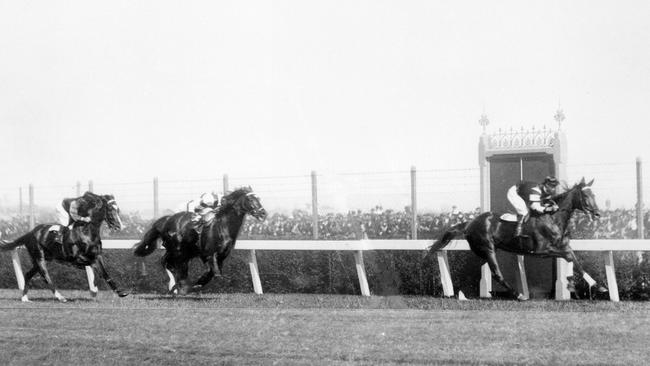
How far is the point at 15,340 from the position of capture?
8820 millimetres

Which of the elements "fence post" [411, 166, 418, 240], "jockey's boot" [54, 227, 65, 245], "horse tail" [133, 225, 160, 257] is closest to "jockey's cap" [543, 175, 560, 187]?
"fence post" [411, 166, 418, 240]

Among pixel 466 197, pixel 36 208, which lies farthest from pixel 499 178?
pixel 36 208

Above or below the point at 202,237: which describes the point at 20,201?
above

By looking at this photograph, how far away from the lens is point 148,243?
14.0 metres

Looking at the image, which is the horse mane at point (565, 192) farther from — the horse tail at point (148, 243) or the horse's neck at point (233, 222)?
the horse tail at point (148, 243)

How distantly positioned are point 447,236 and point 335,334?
4.45 m

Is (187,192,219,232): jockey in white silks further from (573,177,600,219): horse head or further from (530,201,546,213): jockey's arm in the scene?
(573,177,600,219): horse head

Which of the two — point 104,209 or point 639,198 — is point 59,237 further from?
point 639,198

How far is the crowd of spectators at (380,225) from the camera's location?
42.5 ft

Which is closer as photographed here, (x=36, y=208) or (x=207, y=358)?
(x=207, y=358)

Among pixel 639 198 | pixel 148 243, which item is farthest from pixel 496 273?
pixel 148 243

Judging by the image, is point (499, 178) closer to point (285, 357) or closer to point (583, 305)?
point (583, 305)

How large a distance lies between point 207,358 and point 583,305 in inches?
187

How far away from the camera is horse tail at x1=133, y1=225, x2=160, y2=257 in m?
14.0
